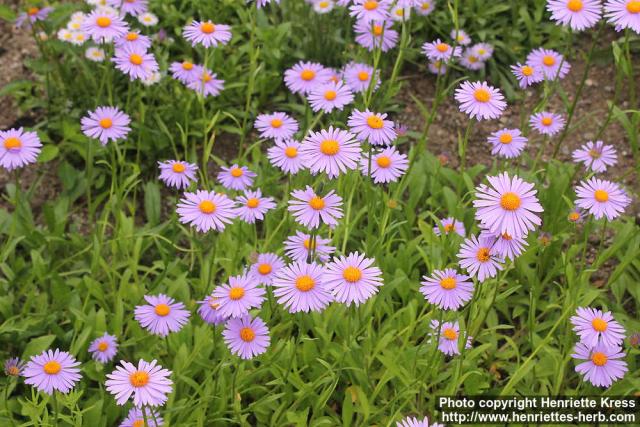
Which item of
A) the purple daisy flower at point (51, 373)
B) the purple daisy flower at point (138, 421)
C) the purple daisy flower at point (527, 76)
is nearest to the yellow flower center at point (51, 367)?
the purple daisy flower at point (51, 373)

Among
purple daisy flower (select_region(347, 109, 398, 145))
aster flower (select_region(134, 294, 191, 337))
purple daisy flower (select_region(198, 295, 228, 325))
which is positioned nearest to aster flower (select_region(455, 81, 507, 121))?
purple daisy flower (select_region(347, 109, 398, 145))

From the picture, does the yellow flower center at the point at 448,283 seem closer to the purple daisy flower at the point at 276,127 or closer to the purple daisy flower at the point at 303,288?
the purple daisy flower at the point at 303,288

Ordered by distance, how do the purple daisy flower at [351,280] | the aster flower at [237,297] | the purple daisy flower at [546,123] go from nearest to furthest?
Answer: the purple daisy flower at [351,280] → the aster flower at [237,297] → the purple daisy flower at [546,123]

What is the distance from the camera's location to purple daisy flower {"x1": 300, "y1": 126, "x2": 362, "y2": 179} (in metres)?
2.23

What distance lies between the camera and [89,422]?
2572 millimetres

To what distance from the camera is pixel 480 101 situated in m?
2.49

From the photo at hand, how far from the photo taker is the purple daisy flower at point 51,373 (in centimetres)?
226

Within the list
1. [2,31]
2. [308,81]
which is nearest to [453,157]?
[308,81]

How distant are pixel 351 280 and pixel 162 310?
2.42 feet

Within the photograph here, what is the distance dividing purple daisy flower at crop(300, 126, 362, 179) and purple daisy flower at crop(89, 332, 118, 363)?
1.00m

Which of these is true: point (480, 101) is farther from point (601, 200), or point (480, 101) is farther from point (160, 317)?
point (160, 317)

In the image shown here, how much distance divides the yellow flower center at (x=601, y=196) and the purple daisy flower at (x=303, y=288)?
3.33ft

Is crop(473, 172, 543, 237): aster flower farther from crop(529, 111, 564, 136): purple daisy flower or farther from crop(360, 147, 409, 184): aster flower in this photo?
crop(529, 111, 564, 136): purple daisy flower

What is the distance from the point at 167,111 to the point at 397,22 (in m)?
1.22
